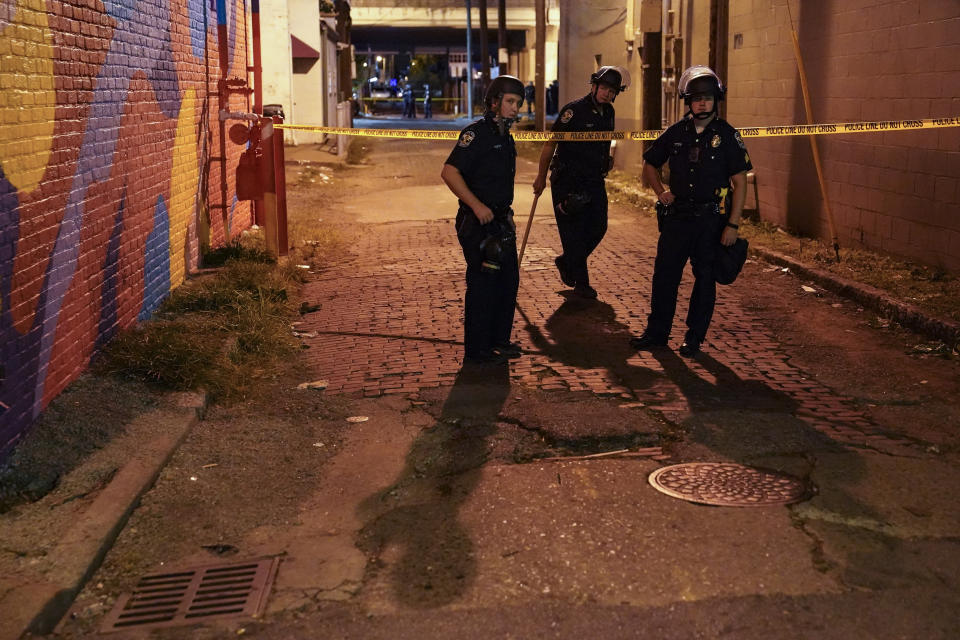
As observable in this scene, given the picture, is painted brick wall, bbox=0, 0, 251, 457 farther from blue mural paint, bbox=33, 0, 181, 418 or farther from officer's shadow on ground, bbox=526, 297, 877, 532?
officer's shadow on ground, bbox=526, 297, 877, 532

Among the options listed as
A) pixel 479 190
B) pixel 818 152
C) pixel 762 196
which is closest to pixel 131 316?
pixel 479 190

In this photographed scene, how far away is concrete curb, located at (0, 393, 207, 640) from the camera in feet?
11.9

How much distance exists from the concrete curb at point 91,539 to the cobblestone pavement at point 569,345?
1.23 metres

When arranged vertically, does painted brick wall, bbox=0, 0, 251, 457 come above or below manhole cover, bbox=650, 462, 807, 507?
above

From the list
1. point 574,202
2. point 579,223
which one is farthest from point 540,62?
point 574,202

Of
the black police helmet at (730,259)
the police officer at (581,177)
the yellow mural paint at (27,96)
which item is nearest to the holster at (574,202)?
the police officer at (581,177)

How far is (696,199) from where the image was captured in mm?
6949

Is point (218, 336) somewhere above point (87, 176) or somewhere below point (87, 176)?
below

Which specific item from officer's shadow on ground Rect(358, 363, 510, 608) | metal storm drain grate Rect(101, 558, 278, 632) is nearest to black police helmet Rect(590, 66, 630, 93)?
officer's shadow on ground Rect(358, 363, 510, 608)

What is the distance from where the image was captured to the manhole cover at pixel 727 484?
→ 4566 millimetres

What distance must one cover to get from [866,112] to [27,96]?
752cm

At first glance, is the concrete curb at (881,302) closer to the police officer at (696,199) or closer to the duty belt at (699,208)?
the police officer at (696,199)

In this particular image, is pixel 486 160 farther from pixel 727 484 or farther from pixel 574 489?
pixel 727 484

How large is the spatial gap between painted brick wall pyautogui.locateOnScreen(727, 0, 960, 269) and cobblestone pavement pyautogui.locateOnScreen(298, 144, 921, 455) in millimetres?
1713
